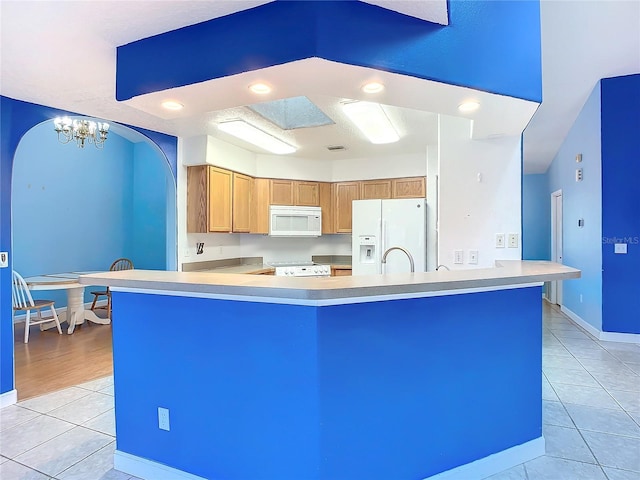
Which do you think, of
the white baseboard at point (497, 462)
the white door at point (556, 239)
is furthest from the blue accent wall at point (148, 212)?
the white door at point (556, 239)

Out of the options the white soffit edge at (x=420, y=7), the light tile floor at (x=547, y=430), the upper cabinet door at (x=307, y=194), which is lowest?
the light tile floor at (x=547, y=430)

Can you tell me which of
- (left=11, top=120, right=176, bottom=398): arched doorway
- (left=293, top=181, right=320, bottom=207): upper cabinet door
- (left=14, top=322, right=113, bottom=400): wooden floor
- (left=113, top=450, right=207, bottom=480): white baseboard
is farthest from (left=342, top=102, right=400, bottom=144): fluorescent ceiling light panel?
(left=14, top=322, right=113, bottom=400): wooden floor

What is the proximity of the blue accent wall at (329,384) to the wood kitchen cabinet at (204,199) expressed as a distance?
7.72ft

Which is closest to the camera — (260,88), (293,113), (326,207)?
(260,88)

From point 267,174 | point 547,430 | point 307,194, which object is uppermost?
point 267,174

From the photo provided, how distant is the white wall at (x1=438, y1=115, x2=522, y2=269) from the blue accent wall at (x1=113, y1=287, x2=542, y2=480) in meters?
1.34

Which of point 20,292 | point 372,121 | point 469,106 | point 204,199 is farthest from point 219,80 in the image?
point 20,292

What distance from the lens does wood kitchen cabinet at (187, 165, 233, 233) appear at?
4.25m

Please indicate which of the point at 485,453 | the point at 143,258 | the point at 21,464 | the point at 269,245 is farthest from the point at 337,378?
the point at 143,258

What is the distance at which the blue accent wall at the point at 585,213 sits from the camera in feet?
14.4

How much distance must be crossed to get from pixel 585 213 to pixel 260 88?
4.76 meters

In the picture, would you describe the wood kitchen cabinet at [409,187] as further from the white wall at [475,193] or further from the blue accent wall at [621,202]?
the blue accent wall at [621,202]

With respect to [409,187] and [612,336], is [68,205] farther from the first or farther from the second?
[612,336]

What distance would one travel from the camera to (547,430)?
2.33m
